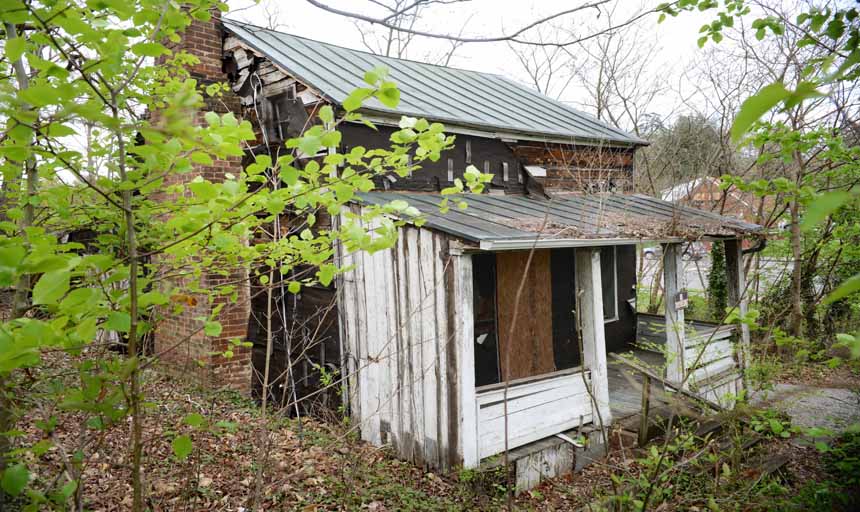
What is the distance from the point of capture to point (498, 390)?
634cm

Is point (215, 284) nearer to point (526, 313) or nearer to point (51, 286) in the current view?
point (526, 313)

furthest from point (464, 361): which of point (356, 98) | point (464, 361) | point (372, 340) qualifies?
point (356, 98)

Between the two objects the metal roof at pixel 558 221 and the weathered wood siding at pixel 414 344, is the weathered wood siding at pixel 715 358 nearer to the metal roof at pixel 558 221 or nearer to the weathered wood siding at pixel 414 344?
the metal roof at pixel 558 221

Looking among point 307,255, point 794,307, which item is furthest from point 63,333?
point 794,307

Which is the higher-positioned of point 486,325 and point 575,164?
point 575,164

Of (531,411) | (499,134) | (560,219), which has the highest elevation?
(499,134)

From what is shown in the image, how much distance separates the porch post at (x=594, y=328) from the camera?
7.08 metres

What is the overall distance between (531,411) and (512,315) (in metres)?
2.13

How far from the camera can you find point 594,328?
23.4 feet

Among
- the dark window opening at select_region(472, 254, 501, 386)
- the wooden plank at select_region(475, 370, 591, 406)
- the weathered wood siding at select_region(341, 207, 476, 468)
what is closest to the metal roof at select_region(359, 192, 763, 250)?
the weathered wood siding at select_region(341, 207, 476, 468)

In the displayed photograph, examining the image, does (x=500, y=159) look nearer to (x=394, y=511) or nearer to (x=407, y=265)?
(x=407, y=265)

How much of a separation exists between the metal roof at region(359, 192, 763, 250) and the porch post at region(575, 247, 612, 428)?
42 centimetres

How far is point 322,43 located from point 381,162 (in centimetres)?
788

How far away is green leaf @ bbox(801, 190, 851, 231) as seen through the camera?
0.79 m
